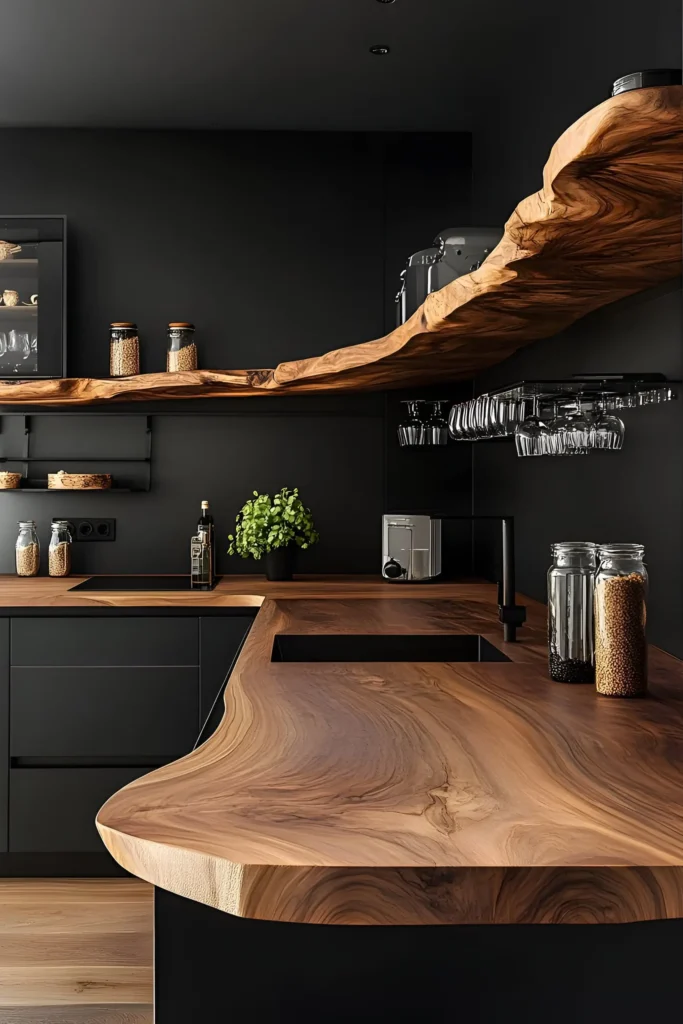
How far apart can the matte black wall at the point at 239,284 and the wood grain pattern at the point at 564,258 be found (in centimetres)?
41

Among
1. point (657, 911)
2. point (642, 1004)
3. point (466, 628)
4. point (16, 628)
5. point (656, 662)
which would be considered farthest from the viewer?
point (16, 628)

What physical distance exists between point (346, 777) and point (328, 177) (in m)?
2.98

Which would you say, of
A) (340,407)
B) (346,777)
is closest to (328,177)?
(340,407)

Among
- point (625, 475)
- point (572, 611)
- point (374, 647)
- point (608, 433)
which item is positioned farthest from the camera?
point (374, 647)

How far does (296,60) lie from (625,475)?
1.74 metres

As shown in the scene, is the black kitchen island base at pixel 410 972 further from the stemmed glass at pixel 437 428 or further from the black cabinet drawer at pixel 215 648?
the stemmed glass at pixel 437 428

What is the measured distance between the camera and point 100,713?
9.70ft

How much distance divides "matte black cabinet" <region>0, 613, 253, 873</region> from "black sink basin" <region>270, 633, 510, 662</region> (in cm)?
72

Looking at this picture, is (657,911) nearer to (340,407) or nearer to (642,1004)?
(642,1004)

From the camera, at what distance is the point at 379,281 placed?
3.67 metres

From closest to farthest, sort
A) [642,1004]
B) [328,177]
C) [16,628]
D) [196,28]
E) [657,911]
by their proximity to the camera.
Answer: [657,911]
[642,1004]
[196,28]
[16,628]
[328,177]

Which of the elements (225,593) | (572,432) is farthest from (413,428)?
(572,432)

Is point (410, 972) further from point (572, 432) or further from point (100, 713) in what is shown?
point (100, 713)

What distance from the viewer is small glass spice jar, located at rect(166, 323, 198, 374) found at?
3523 mm
